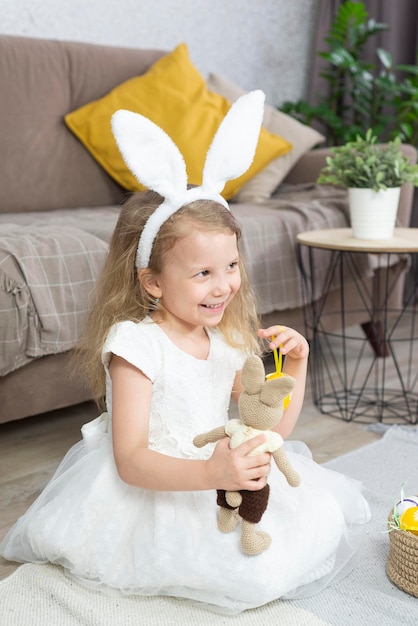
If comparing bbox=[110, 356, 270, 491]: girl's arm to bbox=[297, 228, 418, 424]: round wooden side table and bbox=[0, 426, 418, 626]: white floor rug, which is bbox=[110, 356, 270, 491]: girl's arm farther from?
bbox=[297, 228, 418, 424]: round wooden side table

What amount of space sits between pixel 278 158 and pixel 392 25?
112 cm

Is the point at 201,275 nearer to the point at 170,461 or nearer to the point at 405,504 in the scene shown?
the point at 170,461

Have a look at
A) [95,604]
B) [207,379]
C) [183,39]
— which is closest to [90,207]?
[183,39]

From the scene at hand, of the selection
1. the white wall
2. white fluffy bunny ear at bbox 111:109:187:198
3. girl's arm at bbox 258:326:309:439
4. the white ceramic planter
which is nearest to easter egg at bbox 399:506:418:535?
girl's arm at bbox 258:326:309:439

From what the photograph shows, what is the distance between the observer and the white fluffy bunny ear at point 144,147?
1143 millimetres

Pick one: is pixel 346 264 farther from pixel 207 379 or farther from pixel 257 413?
pixel 257 413

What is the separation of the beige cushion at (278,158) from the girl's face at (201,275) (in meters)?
1.45

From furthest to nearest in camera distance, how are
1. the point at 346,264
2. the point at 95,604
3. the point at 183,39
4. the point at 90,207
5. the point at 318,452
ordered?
the point at 183,39 → the point at 90,207 → the point at 346,264 → the point at 318,452 → the point at 95,604

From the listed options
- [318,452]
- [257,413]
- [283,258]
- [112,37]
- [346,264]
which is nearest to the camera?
[257,413]

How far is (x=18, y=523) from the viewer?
4.29 ft

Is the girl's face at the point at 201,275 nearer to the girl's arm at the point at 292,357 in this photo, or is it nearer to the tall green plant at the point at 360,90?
the girl's arm at the point at 292,357

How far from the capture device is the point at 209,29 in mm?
3160

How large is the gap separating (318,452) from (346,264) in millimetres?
737

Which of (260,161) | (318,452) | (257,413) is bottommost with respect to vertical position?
(318,452)
